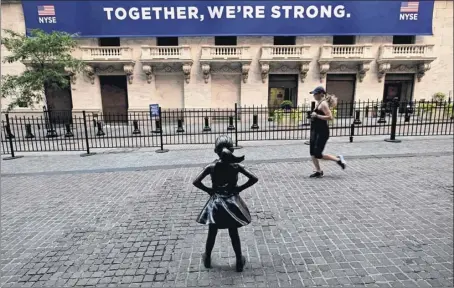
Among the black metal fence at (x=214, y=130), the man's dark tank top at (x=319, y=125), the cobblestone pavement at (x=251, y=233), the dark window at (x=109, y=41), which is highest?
the dark window at (x=109, y=41)

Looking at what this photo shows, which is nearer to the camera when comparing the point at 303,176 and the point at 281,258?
the point at 281,258

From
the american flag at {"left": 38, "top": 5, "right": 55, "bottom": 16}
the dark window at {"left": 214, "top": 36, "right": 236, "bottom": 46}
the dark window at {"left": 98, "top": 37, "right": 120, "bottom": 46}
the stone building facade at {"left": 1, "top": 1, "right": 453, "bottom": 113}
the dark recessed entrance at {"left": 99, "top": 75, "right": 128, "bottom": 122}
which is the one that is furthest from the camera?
the dark recessed entrance at {"left": 99, "top": 75, "right": 128, "bottom": 122}

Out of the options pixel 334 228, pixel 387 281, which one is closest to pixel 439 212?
pixel 334 228

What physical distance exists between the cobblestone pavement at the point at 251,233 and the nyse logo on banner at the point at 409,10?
1803 cm

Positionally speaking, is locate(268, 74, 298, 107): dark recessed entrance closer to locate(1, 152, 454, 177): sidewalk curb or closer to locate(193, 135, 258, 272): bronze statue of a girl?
locate(1, 152, 454, 177): sidewalk curb

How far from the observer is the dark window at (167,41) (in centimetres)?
2091

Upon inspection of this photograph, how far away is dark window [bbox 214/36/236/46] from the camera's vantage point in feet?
69.1

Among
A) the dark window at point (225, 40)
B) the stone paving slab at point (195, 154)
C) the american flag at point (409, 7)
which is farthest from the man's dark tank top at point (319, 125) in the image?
the american flag at point (409, 7)

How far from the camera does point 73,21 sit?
1959cm

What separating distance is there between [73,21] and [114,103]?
6076mm

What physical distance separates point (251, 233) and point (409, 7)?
75.7 ft

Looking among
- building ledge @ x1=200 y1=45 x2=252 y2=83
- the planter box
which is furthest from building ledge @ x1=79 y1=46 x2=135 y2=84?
the planter box

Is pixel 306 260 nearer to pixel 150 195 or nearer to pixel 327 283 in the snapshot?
pixel 327 283

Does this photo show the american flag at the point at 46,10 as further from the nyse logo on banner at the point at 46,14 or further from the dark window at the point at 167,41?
the dark window at the point at 167,41
